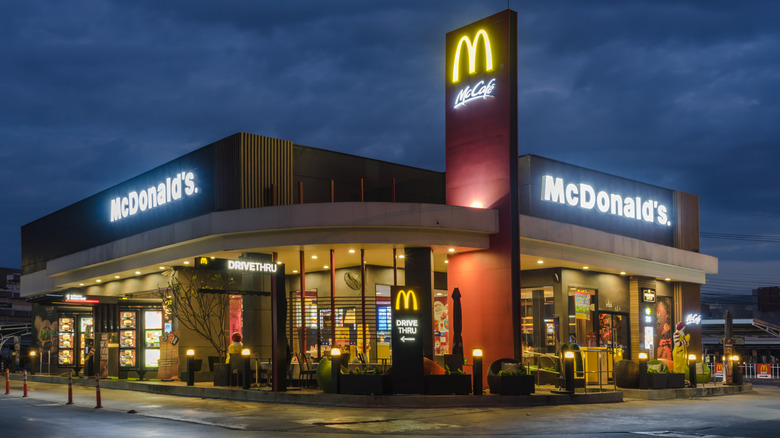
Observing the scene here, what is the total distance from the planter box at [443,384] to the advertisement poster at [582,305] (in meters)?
11.7

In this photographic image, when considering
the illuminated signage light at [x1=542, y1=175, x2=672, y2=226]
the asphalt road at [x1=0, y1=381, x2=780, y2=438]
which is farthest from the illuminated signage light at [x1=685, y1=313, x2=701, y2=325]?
the asphalt road at [x1=0, y1=381, x2=780, y2=438]

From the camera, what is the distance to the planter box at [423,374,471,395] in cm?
2088

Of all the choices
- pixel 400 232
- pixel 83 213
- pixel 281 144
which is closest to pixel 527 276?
pixel 400 232

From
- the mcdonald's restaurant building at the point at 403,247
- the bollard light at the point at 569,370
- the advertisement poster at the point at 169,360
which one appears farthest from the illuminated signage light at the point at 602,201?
the advertisement poster at the point at 169,360

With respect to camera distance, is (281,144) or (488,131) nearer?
(488,131)

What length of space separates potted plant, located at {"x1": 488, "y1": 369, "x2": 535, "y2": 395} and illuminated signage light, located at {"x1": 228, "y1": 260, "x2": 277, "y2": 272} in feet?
23.0

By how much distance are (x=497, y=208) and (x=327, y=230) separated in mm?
5484

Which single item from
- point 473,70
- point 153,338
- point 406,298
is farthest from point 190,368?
point 473,70

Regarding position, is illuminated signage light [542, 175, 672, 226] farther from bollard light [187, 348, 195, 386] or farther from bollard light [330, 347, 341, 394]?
bollard light [187, 348, 195, 386]

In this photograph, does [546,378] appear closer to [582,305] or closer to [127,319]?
[582,305]

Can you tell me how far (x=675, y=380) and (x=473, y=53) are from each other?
40.4 ft

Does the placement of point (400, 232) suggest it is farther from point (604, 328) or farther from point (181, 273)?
point (604, 328)

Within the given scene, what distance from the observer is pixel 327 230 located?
82.6ft

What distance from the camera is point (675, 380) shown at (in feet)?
83.4
